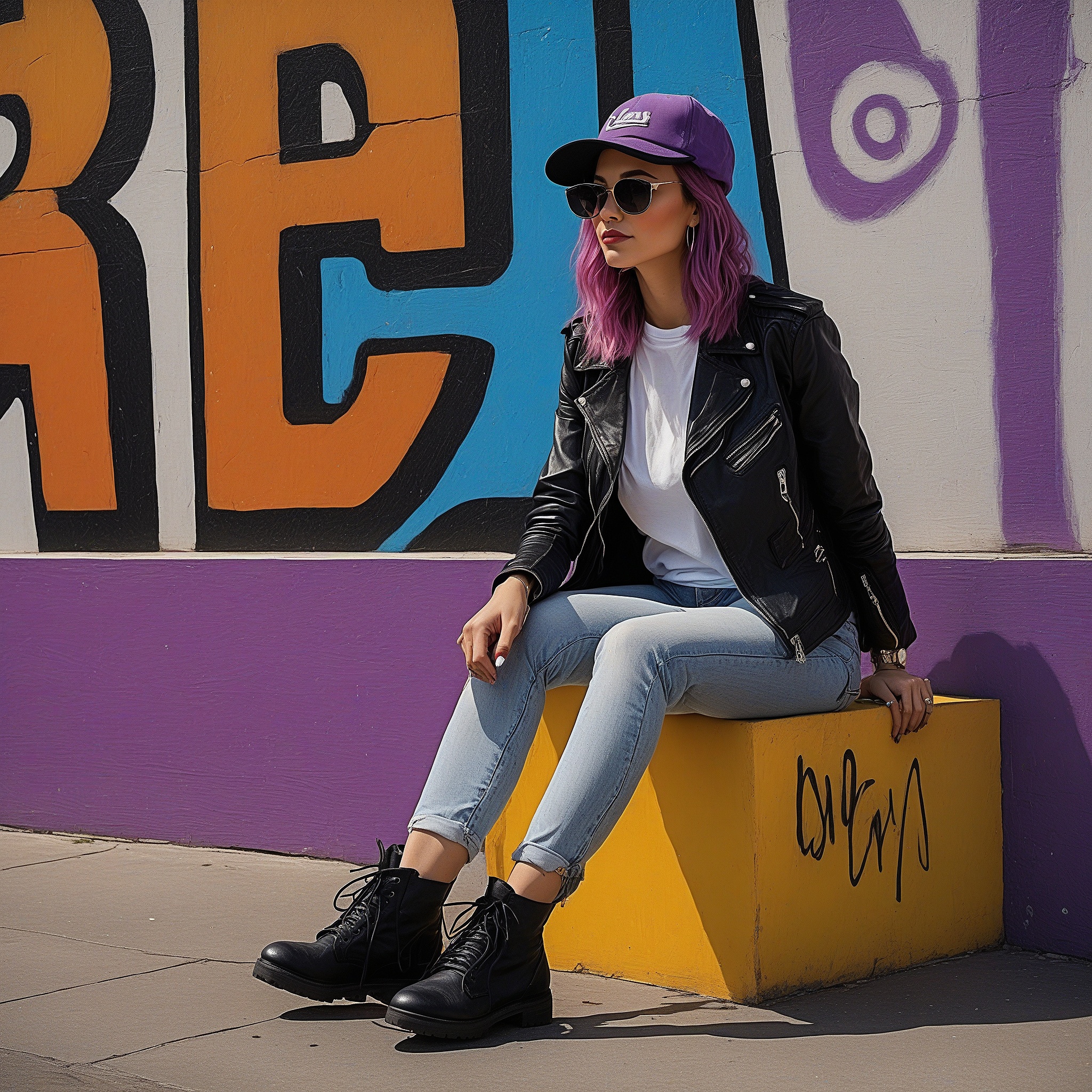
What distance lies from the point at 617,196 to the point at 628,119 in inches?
5.8

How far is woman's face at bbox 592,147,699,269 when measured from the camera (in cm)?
298

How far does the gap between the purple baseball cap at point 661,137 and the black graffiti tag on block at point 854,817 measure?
1135 millimetres

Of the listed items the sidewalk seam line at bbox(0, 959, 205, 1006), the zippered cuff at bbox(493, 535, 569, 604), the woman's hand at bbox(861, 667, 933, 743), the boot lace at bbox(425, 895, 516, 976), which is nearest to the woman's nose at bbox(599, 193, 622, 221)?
the zippered cuff at bbox(493, 535, 569, 604)

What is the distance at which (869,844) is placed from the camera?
3.01m

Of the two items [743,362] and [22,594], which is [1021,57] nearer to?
[743,362]

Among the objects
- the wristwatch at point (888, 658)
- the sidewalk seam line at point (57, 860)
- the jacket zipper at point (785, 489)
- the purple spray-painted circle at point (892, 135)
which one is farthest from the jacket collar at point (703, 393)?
the sidewalk seam line at point (57, 860)

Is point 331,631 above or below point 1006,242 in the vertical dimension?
below

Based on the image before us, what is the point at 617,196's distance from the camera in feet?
9.76

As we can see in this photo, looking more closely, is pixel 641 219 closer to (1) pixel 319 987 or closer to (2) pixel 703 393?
(2) pixel 703 393

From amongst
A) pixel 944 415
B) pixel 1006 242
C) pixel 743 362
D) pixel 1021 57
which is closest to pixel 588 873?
pixel 743 362

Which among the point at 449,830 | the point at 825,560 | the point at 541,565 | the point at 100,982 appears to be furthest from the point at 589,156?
the point at 100,982

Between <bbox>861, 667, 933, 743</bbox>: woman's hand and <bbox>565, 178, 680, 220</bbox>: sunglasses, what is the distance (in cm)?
102

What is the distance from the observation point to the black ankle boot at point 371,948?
2676mm

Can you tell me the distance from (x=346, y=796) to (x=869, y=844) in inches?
65.8
